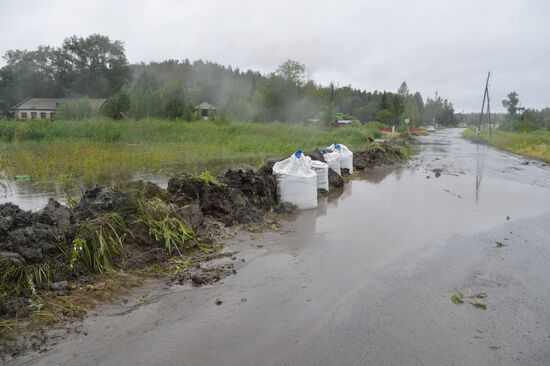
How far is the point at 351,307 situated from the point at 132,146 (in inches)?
686

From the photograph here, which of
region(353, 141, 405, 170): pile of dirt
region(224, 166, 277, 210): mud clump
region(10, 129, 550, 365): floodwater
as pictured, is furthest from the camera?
region(353, 141, 405, 170): pile of dirt

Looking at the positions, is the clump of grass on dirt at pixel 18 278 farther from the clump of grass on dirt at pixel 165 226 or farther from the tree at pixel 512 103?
the tree at pixel 512 103

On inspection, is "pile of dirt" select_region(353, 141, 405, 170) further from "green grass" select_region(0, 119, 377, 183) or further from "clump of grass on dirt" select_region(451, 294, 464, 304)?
"clump of grass on dirt" select_region(451, 294, 464, 304)

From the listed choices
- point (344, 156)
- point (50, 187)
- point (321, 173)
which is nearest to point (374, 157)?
point (344, 156)

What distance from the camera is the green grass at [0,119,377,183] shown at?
1284 cm

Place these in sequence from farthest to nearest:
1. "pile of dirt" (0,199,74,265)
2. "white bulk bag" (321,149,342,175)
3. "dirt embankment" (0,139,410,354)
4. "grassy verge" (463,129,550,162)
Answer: "grassy verge" (463,129,550,162) < "white bulk bag" (321,149,342,175) < "pile of dirt" (0,199,74,265) < "dirt embankment" (0,139,410,354)

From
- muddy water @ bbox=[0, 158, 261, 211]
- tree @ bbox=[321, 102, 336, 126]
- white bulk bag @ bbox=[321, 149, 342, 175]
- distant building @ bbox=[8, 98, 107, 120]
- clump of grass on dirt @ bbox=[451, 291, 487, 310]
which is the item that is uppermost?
distant building @ bbox=[8, 98, 107, 120]

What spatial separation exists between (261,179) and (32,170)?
728 cm

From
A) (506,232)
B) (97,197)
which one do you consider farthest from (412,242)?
(97,197)

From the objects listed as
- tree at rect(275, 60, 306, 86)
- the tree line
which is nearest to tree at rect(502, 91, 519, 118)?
the tree line

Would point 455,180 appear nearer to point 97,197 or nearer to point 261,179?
point 261,179

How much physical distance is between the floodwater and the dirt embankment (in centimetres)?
58

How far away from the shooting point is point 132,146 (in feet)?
65.5

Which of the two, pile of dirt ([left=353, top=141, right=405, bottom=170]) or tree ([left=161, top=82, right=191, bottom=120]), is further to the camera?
tree ([left=161, top=82, right=191, bottom=120])
